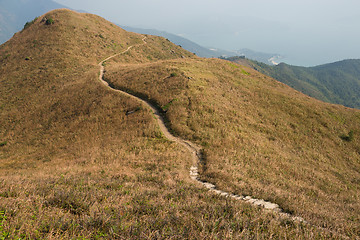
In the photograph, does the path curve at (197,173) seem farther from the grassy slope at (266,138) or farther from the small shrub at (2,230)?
the small shrub at (2,230)

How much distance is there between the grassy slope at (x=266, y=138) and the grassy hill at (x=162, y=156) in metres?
0.17

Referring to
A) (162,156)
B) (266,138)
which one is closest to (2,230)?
(162,156)

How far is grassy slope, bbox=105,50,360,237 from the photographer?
11.4 m

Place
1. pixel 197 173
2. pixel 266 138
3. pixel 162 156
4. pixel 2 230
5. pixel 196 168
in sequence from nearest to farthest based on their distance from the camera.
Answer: pixel 2 230
pixel 197 173
pixel 196 168
pixel 162 156
pixel 266 138

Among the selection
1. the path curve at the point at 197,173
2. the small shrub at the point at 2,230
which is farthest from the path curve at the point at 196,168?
the small shrub at the point at 2,230

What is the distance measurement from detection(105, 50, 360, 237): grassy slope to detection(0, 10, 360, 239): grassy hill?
0.17m

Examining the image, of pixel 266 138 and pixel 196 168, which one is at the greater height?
pixel 266 138

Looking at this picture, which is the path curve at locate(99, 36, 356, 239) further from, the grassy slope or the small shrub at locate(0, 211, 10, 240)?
the small shrub at locate(0, 211, 10, 240)

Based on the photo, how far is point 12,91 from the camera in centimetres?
4166

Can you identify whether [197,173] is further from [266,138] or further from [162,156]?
[266,138]

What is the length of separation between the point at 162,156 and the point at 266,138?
15141 millimetres

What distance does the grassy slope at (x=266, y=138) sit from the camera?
37.3 feet

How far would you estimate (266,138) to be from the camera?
2289 cm

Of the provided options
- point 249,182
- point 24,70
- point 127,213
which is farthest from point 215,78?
point 24,70
